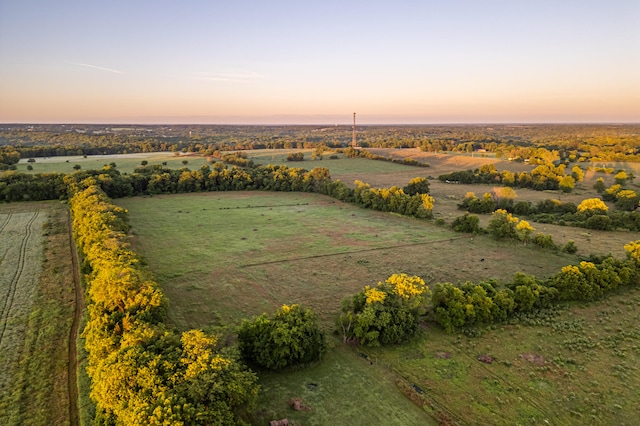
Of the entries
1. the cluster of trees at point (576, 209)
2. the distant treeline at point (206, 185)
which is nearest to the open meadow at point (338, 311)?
the cluster of trees at point (576, 209)

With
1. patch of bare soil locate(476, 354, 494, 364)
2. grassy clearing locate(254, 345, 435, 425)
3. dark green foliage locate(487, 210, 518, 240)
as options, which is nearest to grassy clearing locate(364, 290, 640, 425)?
patch of bare soil locate(476, 354, 494, 364)

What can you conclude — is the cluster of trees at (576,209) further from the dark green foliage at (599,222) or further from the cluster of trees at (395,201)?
the cluster of trees at (395,201)

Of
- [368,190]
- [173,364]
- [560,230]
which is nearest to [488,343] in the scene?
[173,364]

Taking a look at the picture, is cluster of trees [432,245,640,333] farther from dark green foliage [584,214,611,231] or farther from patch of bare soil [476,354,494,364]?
dark green foliage [584,214,611,231]

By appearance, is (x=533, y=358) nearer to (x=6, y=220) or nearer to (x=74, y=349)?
(x=74, y=349)

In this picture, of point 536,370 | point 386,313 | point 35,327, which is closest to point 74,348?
point 35,327

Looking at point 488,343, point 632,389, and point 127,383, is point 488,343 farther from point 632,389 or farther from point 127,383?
point 127,383

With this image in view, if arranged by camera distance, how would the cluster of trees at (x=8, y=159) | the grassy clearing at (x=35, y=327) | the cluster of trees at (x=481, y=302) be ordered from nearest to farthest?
the grassy clearing at (x=35, y=327) → the cluster of trees at (x=481, y=302) → the cluster of trees at (x=8, y=159)
